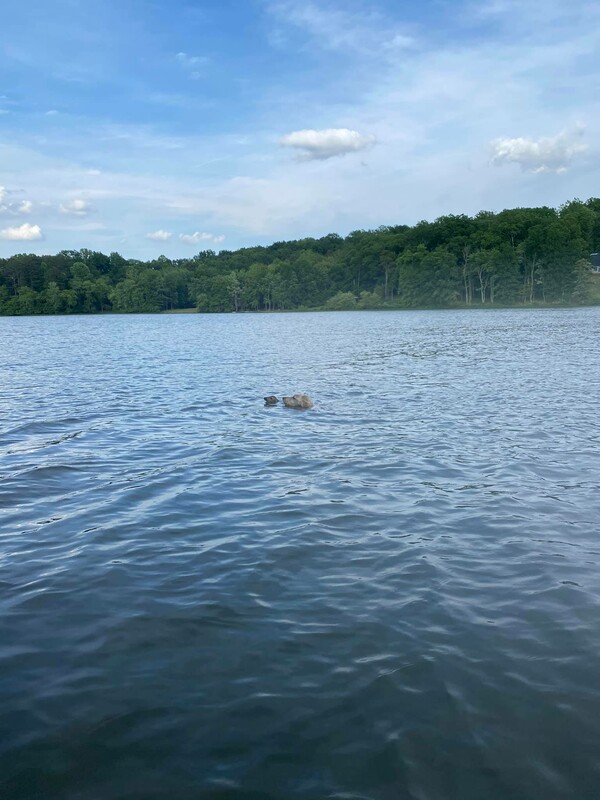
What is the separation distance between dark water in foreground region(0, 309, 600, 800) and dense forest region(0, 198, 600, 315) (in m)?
143

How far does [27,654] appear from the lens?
658 cm

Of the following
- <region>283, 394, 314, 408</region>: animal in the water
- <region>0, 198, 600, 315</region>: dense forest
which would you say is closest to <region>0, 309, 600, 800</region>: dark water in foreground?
<region>283, 394, 314, 408</region>: animal in the water

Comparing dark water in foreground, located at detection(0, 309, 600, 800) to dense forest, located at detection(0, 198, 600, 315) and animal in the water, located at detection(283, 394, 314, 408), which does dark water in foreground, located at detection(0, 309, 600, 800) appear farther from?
dense forest, located at detection(0, 198, 600, 315)

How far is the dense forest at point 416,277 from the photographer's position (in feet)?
492

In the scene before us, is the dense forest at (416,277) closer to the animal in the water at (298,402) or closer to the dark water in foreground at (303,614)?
the animal in the water at (298,402)

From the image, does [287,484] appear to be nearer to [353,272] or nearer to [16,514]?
[16,514]

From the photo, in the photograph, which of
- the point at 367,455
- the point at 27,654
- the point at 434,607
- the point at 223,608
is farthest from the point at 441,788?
the point at 367,455

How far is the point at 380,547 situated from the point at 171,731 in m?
4.48

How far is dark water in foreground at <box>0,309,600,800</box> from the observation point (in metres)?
4.95

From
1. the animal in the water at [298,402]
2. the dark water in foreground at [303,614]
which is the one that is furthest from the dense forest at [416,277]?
the dark water in foreground at [303,614]

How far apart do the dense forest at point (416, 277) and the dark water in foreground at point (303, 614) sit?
143m

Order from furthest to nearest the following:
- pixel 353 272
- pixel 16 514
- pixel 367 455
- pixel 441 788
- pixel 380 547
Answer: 1. pixel 353 272
2. pixel 367 455
3. pixel 16 514
4. pixel 380 547
5. pixel 441 788

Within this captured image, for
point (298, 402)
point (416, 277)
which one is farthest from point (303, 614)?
point (416, 277)

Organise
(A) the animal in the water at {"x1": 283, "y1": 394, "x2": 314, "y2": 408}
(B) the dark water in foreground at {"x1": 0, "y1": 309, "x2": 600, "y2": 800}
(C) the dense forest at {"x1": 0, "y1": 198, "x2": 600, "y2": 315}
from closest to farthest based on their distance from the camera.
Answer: (B) the dark water in foreground at {"x1": 0, "y1": 309, "x2": 600, "y2": 800} < (A) the animal in the water at {"x1": 283, "y1": 394, "x2": 314, "y2": 408} < (C) the dense forest at {"x1": 0, "y1": 198, "x2": 600, "y2": 315}
